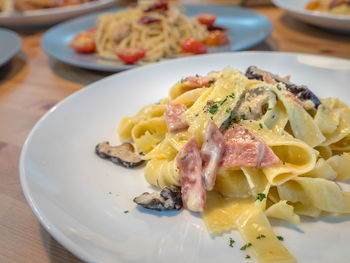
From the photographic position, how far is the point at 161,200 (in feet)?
5.95

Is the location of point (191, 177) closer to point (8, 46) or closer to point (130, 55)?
point (130, 55)

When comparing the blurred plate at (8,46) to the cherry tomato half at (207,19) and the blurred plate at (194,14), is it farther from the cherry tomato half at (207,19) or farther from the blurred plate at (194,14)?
the cherry tomato half at (207,19)

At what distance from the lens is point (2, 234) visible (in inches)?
76.5

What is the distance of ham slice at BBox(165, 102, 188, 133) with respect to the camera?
2.21 metres

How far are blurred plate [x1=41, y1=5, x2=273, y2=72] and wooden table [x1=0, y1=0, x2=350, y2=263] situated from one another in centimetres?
20

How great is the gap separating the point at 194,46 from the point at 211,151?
8.35 ft

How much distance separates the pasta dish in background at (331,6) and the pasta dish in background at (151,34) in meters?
1.57

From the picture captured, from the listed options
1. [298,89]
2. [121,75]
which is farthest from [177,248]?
[121,75]

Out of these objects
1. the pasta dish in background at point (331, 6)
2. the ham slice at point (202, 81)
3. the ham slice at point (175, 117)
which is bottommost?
the ham slice at point (175, 117)

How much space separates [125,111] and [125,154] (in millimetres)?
615

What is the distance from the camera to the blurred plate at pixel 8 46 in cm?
417

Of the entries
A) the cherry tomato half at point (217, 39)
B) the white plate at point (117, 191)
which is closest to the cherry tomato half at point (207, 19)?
the cherry tomato half at point (217, 39)

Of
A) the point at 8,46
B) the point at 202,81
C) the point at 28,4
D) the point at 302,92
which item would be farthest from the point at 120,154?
the point at 28,4

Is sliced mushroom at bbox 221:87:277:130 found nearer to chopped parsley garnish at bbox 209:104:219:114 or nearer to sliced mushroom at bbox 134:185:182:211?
chopped parsley garnish at bbox 209:104:219:114
